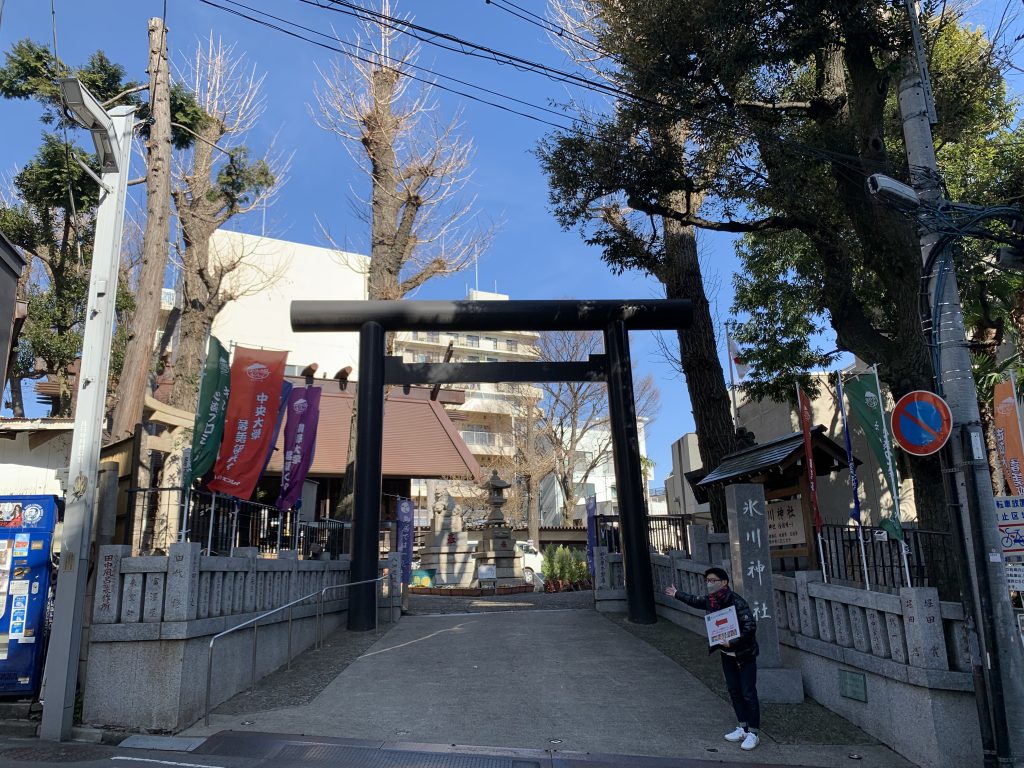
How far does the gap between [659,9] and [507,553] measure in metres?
17.4

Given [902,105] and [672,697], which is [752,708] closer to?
[672,697]

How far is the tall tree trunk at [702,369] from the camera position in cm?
1444

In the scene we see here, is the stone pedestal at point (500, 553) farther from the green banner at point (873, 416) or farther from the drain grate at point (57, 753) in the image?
the drain grate at point (57, 753)

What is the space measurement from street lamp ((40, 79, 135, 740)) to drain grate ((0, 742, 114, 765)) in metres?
0.26

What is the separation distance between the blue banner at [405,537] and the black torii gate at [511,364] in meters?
3.84

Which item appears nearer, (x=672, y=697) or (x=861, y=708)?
(x=861, y=708)

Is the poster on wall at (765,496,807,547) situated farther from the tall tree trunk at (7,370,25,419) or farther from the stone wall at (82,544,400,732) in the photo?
the tall tree trunk at (7,370,25,419)

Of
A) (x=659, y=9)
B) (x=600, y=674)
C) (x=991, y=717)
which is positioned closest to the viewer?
(x=991, y=717)

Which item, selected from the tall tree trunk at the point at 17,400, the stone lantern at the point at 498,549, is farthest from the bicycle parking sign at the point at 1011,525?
the tall tree trunk at the point at 17,400

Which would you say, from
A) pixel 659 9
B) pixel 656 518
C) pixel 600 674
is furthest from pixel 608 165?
pixel 600 674

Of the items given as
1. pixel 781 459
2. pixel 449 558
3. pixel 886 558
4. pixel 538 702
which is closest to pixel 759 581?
pixel 538 702

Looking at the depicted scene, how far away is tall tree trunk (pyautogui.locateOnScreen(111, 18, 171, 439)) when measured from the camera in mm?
11852

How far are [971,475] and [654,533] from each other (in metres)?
10.3

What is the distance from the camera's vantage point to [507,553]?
2408 centimetres
